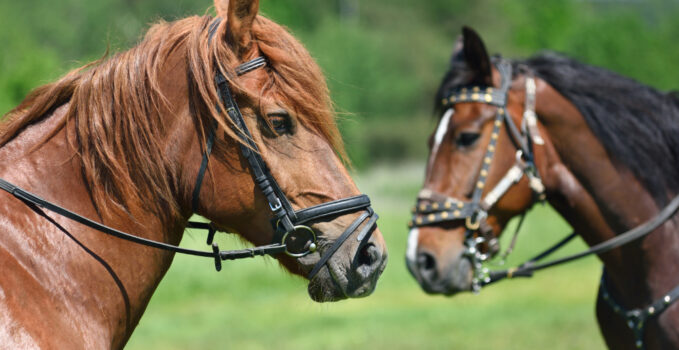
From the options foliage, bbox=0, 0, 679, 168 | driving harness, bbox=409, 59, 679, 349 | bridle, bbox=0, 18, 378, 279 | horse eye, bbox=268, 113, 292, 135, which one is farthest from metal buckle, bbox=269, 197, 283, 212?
foliage, bbox=0, 0, 679, 168

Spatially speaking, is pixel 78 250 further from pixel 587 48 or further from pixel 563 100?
pixel 587 48

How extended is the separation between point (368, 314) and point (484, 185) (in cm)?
734

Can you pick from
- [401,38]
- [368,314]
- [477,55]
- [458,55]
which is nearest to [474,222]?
[477,55]

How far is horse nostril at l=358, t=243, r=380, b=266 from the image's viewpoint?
100 inches

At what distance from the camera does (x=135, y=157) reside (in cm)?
249

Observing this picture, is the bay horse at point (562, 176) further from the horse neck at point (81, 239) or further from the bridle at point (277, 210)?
the horse neck at point (81, 239)

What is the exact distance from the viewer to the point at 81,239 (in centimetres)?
240

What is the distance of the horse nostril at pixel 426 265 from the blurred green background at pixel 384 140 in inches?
30.6

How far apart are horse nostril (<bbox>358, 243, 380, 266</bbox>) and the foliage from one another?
24.4m

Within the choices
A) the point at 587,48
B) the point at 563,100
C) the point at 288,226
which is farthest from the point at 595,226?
the point at 587,48

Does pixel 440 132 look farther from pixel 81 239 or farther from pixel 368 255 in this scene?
pixel 81 239

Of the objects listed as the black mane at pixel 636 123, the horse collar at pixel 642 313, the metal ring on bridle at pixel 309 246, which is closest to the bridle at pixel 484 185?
the black mane at pixel 636 123

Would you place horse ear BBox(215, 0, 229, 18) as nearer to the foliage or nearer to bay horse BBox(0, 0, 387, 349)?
bay horse BBox(0, 0, 387, 349)

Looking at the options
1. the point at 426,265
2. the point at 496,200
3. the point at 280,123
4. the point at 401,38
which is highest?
the point at 280,123
